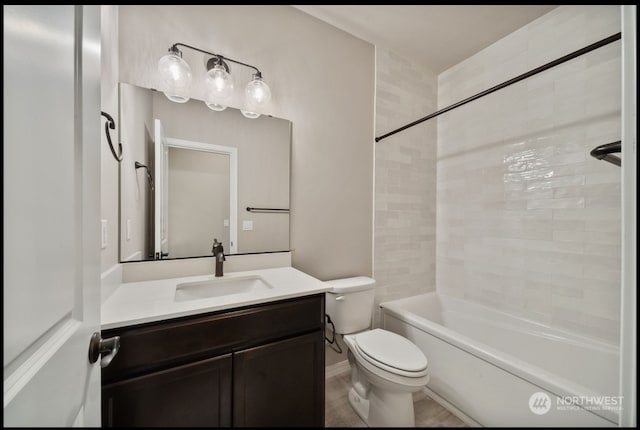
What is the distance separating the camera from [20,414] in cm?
33

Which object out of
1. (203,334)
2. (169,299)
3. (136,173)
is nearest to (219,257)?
(169,299)

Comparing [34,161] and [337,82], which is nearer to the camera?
[34,161]

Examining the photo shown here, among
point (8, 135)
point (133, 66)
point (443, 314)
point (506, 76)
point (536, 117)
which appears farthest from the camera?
point (443, 314)

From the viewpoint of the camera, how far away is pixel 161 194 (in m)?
1.33

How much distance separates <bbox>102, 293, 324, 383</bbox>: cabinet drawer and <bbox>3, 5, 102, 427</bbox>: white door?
0.23 m

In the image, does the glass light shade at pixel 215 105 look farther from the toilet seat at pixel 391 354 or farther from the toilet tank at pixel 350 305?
the toilet seat at pixel 391 354

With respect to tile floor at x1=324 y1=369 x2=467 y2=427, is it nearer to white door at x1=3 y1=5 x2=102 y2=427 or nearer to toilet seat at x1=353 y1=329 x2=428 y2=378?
toilet seat at x1=353 y1=329 x2=428 y2=378

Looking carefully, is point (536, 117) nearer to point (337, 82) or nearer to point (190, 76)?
point (337, 82)

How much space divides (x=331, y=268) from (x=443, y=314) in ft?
3.91

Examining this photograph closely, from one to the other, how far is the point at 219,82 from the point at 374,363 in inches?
70.3

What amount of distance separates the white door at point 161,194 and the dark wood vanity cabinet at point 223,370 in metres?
0.60

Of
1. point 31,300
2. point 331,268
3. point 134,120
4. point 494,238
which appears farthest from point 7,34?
point 494,238

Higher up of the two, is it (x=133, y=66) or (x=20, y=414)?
(x=133, y=66)

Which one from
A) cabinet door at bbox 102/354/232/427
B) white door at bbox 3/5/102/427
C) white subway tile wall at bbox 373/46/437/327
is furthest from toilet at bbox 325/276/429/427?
white door at bbox 3/5/102/427
